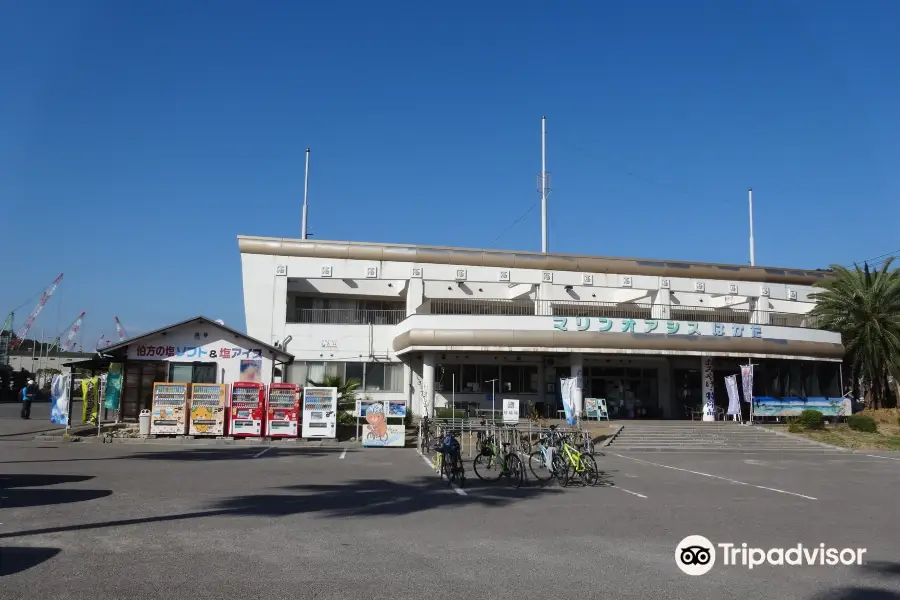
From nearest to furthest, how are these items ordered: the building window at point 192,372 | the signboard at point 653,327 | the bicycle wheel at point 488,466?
the bicycle wheel at point 488,466 → the building window at point 192,372 → the signboard at point 653,327

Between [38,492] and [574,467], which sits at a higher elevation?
[574,467]

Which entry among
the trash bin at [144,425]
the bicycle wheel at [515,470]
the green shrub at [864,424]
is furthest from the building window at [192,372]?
the green shrub at [864,424]

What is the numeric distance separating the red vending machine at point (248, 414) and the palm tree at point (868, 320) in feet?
104

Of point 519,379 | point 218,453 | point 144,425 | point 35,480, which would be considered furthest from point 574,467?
point 519,379

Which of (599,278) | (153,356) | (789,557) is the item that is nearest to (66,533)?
(789,557)

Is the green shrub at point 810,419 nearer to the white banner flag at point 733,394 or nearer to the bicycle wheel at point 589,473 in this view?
the white banner flag at point 733,394

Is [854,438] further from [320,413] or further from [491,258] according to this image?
[320,413]

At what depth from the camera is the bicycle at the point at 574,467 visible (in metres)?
15.4

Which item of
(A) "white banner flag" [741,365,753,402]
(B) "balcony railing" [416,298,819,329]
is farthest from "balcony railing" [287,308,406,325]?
(A) "white banner flag" [741,365,753,402]

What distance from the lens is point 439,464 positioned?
17281 millimetres

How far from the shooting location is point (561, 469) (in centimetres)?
1548

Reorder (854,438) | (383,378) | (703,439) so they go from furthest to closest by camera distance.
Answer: (383,378) < (854,438) < (703,439)

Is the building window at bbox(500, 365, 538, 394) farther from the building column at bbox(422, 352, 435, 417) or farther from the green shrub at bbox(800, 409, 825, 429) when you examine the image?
the green shrub at bbox(800, 409, 825, 429)

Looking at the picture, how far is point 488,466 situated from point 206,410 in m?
13.4
